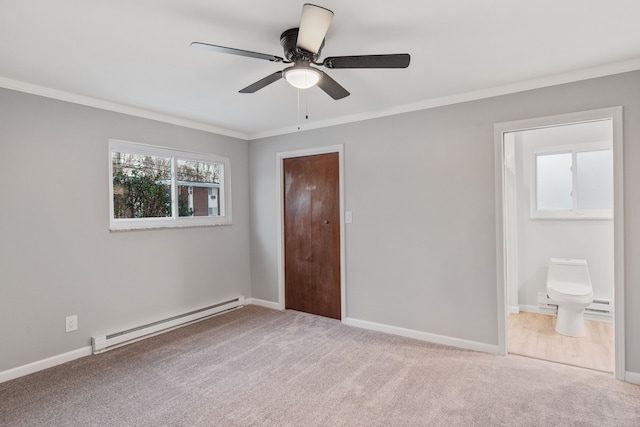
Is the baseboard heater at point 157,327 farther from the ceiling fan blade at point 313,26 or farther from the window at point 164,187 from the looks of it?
the ceiling fan blade at point 313,26

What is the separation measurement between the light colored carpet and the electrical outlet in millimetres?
300

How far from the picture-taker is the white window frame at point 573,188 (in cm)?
371

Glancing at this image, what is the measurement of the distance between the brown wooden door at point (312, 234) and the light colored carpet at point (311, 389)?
0.82 meters

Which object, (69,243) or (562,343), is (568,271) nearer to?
(562,343)

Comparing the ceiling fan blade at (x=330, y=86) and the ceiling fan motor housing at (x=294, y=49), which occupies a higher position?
the ceiling fan motor housing at (x=294, y=49)

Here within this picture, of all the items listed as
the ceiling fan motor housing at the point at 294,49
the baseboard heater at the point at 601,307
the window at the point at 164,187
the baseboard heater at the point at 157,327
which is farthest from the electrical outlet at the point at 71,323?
the baseboard heater at the point at 601,307

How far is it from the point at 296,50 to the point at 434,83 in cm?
139

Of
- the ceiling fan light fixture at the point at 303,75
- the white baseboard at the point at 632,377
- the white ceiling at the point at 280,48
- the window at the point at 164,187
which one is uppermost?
the white ceiling at the point at 280,48

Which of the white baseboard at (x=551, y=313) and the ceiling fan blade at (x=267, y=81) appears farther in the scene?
the white baseboard at (x=551, y=313)

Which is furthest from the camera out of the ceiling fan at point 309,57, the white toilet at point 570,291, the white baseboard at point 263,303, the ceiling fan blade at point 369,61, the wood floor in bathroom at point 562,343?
the white baseboard at point 263,303

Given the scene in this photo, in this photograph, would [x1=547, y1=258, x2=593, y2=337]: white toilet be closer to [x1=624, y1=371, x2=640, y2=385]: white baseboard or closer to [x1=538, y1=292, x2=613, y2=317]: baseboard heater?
[x1=538, y1=292, x2=613, y2=317]: baseboard heater

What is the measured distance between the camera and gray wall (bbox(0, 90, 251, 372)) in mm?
2566

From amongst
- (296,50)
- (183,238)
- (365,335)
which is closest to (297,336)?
(365,335)

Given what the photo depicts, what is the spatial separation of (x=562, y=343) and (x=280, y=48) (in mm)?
3523
